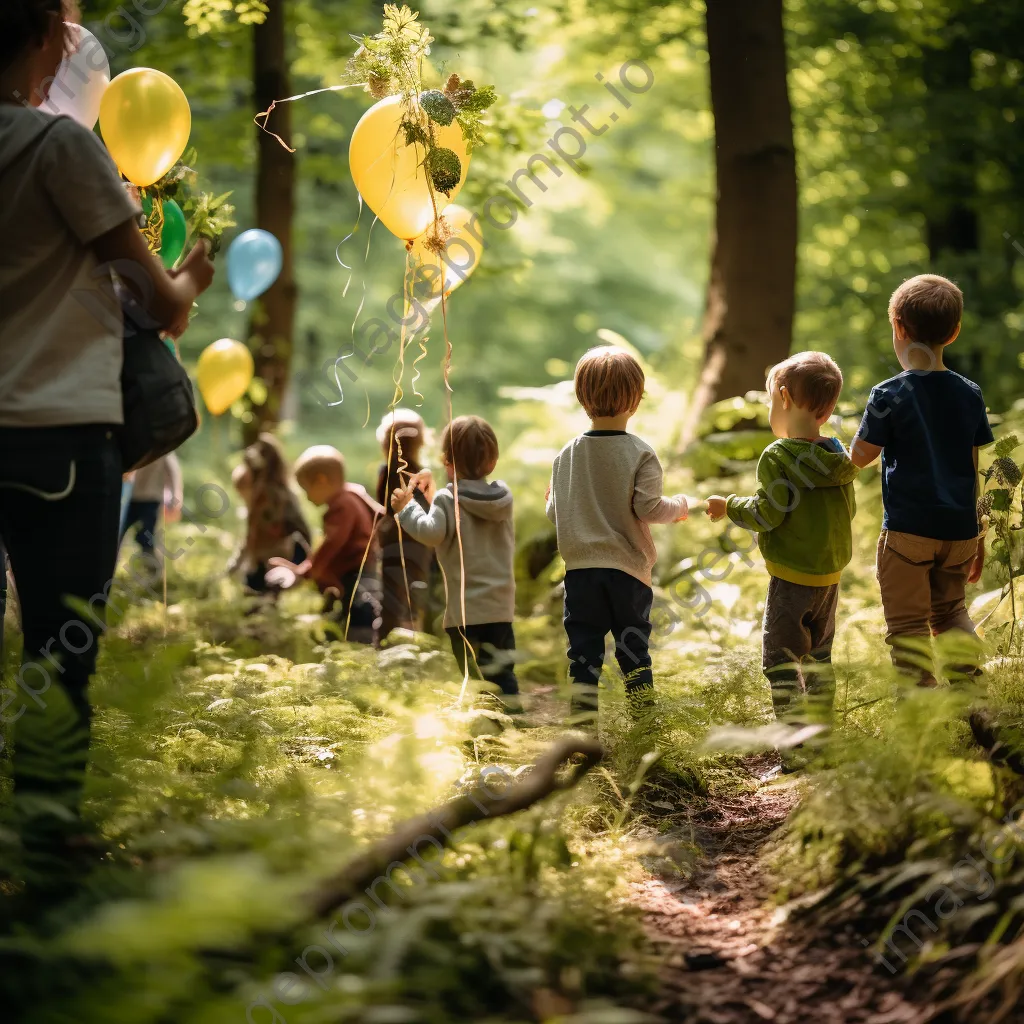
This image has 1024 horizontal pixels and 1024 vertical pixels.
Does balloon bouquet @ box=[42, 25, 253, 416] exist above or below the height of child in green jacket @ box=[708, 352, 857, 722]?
above

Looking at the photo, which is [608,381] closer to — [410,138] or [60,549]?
[410,138]

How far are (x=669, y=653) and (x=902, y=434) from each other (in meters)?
1.96

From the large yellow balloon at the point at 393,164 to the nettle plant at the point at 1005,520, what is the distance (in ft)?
8.38

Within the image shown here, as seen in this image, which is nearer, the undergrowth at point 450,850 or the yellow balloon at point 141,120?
the undergrowth at point 450,850

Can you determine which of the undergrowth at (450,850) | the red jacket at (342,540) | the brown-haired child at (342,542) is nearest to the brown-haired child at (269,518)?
the brown-haired child at (342,542)

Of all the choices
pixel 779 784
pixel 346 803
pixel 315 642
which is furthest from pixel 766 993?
pixel 315 642

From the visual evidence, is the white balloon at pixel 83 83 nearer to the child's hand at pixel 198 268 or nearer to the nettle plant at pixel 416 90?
the nettle plant at pixel 416 90

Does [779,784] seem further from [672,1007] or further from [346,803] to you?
[346,803]

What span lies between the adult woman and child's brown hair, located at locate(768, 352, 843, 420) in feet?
8.23

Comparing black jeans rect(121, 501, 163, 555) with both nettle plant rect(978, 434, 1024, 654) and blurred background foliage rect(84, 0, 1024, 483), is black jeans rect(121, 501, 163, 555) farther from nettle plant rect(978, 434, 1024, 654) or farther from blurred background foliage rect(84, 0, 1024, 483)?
nettle plant rect(978, 434, 1024, 654)

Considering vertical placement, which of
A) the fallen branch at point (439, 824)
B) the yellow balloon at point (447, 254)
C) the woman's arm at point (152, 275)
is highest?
the yellow balloon at point (447, 254)

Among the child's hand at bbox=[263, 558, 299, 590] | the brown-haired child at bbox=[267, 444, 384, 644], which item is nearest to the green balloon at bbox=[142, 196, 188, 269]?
the brown-haired child at bbox=[267, 444, 384, 644]

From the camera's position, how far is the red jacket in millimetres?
6574

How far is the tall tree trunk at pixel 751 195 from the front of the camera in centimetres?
723
